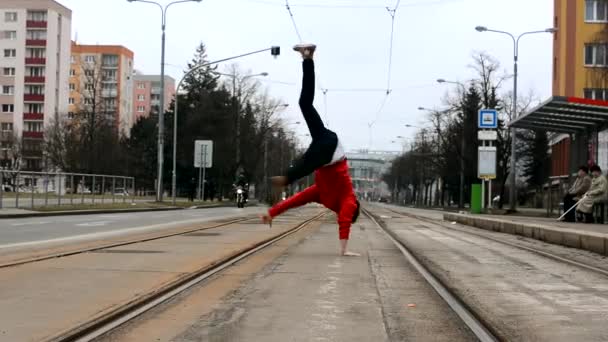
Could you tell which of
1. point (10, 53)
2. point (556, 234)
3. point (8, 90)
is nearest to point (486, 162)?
point (556, 234)

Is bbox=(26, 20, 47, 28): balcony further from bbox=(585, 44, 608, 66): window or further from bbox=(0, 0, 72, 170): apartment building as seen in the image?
bbox=(585, 44, 608, 66): window

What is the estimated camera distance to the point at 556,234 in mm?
14586

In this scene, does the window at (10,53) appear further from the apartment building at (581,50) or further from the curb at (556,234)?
the curb at (556,234)

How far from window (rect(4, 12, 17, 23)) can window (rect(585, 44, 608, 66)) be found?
73.1 meters

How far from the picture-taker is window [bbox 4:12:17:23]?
93.7m

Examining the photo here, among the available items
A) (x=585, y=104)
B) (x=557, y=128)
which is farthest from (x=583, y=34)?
(x=585, y=104)

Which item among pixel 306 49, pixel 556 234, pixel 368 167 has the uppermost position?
pixel 368 167

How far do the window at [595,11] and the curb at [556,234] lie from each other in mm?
39598

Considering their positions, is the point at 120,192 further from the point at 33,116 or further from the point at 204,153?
the point at 33,116

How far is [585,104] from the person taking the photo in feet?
75.8

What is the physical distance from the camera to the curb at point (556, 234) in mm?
12284

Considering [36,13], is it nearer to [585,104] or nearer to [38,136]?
[38,136]

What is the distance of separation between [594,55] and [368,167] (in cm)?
8951

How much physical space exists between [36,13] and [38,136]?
1651cm
